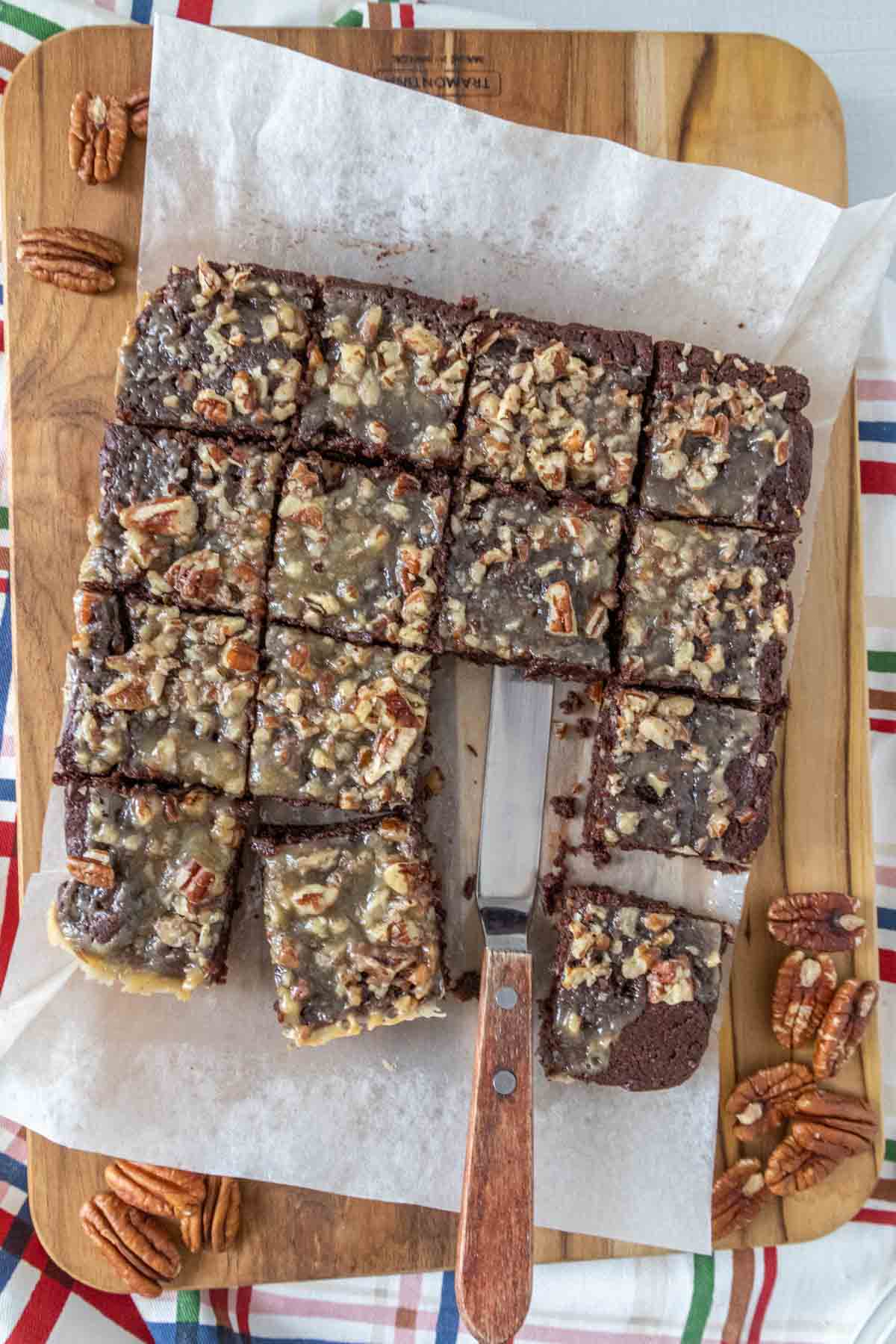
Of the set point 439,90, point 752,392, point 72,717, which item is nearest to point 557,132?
point 439,90

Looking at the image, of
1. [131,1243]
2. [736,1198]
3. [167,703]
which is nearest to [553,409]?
[167,703]

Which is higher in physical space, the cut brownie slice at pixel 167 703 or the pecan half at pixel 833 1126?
the cut brownie slice at pixel 167 703

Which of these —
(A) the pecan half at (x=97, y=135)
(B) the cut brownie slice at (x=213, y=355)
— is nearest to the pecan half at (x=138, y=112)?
(A) the pecan half at (x=97, y=135)

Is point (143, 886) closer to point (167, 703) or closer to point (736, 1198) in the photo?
point (167, 703)

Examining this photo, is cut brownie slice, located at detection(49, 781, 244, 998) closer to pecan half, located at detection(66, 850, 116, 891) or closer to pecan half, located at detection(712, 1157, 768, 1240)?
pecan half, located at detection(66, 850, 116, 891)

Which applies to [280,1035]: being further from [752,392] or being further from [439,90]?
[439,90]

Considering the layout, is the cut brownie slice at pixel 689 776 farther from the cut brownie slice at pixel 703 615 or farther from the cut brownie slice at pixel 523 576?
the cut brownie slice at pixel 523 576

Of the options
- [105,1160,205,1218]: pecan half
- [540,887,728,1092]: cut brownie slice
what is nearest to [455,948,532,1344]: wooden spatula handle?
[540,887,728,1092]: cut brownie slice
